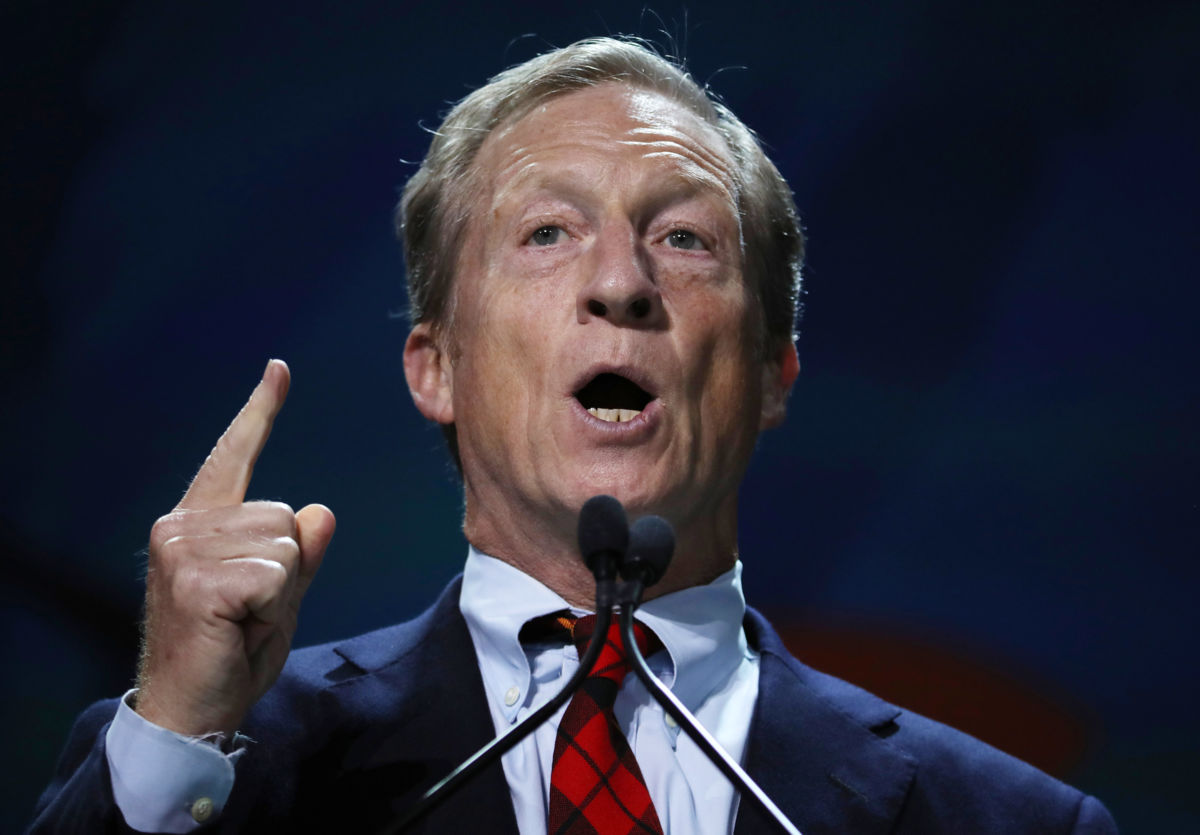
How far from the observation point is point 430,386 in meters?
1.98

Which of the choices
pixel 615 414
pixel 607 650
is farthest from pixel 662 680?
pixel 615 414

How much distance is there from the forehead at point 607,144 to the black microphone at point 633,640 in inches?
30.2

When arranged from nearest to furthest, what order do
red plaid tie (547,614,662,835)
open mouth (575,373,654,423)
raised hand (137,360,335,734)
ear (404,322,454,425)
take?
raised hand (137,360,335,734) < red plaid tie (547,614,662,835) < open mouth (575,373,654,423) < ear (404,322,454,425)

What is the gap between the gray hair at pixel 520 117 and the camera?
6.46 feet

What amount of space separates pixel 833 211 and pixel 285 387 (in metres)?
1.38

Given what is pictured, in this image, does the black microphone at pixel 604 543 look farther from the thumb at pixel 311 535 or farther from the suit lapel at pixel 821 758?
the suit lapel at pixel 821 758

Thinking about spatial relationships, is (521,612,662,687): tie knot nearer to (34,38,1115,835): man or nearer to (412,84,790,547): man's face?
(34,38,1115,835): man

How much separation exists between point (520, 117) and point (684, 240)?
0.36 m

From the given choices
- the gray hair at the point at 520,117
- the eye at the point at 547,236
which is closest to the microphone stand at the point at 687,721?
the eye at the point at 547,236

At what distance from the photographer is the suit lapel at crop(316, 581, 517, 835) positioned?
1545 mm

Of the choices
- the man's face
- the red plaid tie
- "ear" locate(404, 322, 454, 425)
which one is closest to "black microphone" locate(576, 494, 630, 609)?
the red plaid tie

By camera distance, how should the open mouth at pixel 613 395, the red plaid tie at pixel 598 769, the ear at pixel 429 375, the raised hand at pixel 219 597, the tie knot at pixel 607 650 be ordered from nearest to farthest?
the raised hand at pixel 219 597, the red plaid tie at pixel 598 769, the tie knot at pixel 607 650, the open mouth at pixel 613 395, the ear at pixel 429 375

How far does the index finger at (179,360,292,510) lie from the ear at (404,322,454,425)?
0.51 m

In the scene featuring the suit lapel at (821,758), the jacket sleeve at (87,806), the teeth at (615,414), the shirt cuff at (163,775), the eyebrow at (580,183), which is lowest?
the suit lapel at (821,758)
